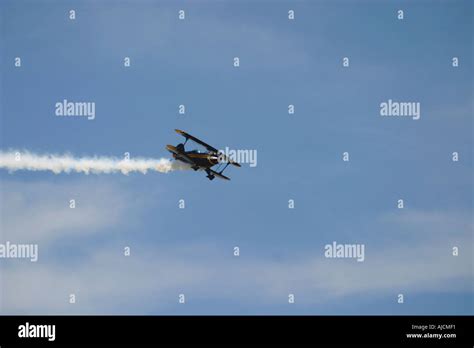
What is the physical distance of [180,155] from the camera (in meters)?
107
